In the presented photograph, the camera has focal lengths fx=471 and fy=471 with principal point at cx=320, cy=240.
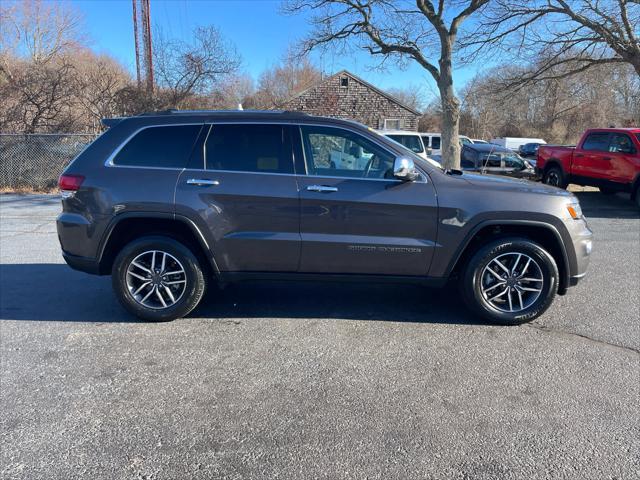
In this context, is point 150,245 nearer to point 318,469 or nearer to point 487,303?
point 318,469

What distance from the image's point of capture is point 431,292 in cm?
532

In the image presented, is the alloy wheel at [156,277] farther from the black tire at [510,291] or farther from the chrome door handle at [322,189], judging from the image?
the black tire at [510,291]

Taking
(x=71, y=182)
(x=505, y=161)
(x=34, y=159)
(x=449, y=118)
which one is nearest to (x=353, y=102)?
(x=449, y=118)

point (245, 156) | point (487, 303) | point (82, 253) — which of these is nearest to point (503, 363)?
point (487, 303)

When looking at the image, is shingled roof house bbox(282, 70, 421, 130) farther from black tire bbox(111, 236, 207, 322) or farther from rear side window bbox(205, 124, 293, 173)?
black tire bbox(111, 236, 207, 322)

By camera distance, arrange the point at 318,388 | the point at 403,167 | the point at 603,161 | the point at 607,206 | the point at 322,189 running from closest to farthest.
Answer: the point at 318,388, the point at 403,167, the point at 322,189, the point at 603,161, the point at 607,206

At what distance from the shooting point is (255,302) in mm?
4918

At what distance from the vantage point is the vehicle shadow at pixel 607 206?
436 inches

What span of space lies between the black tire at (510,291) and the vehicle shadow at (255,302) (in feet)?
0.75

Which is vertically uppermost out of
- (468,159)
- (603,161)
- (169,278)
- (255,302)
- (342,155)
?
(468,159)

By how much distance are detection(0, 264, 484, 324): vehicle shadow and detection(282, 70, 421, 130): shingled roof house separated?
2458 centimetres

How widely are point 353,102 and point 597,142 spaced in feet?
62.6

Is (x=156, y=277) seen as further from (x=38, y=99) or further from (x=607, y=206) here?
(x=38, y=99)

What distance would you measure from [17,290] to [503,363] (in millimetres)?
5101
